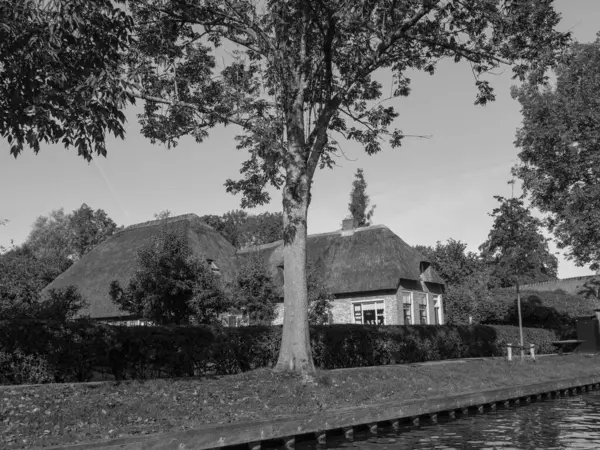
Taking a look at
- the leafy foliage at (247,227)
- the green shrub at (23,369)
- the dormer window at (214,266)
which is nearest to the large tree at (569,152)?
the dormer window at (214,266)

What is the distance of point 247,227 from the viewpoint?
89.2 meters

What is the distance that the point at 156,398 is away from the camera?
13062mm

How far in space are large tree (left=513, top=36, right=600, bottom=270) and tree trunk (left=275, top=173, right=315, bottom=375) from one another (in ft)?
69.9

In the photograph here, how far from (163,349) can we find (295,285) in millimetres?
3999

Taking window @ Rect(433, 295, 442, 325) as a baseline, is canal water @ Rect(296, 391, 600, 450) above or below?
below

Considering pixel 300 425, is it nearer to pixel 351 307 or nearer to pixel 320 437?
pixel 320 437

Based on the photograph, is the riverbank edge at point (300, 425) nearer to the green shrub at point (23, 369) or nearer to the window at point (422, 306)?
the green shrub at point (23, 369)

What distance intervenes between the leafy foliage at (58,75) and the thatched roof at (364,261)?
31819 millimetres

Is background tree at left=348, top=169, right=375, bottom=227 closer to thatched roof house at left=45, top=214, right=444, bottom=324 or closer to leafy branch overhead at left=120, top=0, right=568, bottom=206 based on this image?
thatched roof house at left=45, top=214, right=444, bottom=324

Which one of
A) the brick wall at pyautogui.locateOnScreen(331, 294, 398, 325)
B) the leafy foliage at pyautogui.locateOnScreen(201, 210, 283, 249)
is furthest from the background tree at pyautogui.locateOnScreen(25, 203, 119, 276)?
the brick wall at pyautogui.locateOnScreen(331, 294, 398, 325)

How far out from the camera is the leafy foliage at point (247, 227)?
8425 cm

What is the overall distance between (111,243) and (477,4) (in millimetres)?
36809

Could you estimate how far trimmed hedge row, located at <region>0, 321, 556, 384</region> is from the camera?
1436cm

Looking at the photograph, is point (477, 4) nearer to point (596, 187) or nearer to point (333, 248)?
point (596, 187)
